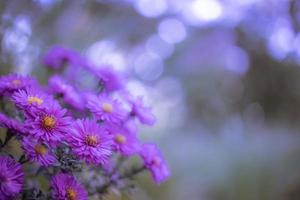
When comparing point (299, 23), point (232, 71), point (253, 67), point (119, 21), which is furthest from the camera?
point (232, 71)

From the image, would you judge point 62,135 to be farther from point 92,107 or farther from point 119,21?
point 119,21

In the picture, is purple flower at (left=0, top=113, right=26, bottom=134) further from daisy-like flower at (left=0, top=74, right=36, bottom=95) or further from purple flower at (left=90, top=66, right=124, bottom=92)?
purple flower at (left=90, top=66, right=124, bottom=92)

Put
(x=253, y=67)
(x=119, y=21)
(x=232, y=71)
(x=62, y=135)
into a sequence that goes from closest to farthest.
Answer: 1. (x=62, y=135)
2. (x=119, y=21)
3. (x=253, y=67)
4. (x=232, y=71)

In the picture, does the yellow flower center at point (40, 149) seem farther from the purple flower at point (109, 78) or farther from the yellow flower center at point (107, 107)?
the purple flower at point (109, 78)

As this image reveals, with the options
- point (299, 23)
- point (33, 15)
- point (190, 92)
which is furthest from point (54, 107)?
point (190, 92)

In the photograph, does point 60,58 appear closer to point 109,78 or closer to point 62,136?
point 109,78

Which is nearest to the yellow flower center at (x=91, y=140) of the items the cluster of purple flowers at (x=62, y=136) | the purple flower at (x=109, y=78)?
the cluster of purple flowers at (x=62, y=136)

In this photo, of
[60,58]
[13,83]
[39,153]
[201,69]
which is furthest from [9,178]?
[201,69]
